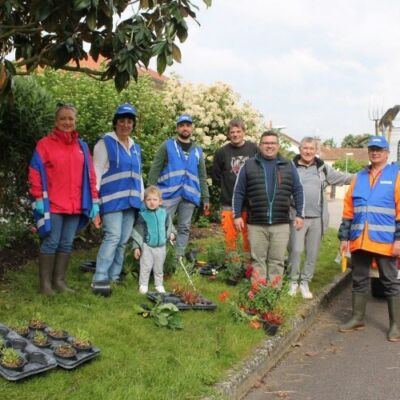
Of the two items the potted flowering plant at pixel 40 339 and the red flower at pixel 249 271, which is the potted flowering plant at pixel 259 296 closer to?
the red flower at pixel 249 271

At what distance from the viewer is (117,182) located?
20.6ft

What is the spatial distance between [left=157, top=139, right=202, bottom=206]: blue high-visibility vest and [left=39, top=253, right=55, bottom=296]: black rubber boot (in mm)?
1980

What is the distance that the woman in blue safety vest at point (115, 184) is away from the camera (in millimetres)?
6223

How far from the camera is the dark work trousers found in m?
6.10

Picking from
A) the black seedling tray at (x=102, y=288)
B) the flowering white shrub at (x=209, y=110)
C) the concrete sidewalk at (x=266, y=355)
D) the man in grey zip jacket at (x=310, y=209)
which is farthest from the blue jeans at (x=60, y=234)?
the flowering white shrub at (x=209, y=110)

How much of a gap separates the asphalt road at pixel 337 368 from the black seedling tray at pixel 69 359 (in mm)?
1315

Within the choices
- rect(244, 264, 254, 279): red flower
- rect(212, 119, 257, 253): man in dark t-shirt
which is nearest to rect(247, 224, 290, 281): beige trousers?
rect(244, 264, 254, 279): red flower

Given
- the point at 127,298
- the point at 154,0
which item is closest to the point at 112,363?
the point at 127,298

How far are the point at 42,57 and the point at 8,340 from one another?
2.50m

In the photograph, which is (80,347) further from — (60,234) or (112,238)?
(112,238)

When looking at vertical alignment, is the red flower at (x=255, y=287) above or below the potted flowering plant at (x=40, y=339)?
above

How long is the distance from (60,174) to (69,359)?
7.31ft

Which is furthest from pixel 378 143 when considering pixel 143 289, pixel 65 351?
pixel 65 351

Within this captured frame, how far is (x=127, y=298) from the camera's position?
6020 millimetres
